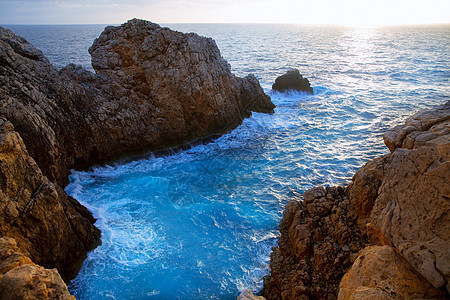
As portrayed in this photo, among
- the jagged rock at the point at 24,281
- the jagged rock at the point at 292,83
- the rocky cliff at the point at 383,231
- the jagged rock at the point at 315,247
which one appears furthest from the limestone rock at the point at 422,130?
the jagged rock at the point at 292,83

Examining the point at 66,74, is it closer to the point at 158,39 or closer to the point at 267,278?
the point at 158,39

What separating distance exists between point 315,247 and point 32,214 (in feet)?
27.1

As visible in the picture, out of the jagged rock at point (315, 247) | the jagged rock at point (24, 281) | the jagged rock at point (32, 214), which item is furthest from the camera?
the jagged rock at point (32, 214)

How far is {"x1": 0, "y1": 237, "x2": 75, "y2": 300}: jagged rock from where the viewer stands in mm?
4355

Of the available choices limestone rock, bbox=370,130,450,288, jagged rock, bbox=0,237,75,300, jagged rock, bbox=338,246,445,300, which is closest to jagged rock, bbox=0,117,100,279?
jagged rock, bbox=0,237,75,300

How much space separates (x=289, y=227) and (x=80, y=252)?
23.9 feet

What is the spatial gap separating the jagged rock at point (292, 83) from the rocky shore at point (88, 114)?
30.5 feet

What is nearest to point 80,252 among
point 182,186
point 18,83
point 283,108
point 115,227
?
point 115,227

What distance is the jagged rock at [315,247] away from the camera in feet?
22.8

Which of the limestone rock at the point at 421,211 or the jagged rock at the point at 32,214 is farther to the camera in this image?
the jagged rock at the point at 32,214

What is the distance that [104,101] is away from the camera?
17578 millimetres

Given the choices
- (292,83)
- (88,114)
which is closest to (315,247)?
(88,114)

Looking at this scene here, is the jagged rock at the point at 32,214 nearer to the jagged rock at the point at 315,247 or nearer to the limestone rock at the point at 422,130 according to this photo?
the jagged rock at the point at 315,247

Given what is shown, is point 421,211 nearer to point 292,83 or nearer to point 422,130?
point 422,130
